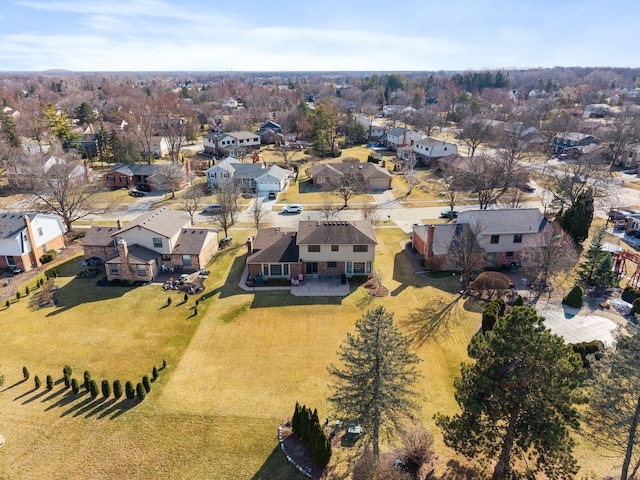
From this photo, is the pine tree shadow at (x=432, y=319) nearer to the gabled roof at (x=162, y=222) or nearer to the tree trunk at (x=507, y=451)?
the tree trunk at (x=507, y=451)

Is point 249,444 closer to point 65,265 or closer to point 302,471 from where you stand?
point 302,471

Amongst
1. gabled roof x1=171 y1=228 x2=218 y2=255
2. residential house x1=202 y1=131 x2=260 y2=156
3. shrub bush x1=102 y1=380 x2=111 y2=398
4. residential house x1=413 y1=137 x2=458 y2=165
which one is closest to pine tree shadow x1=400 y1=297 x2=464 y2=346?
shrub bush x1=102 y1=380 x2=111 y2=398

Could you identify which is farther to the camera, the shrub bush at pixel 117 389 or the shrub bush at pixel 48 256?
the shrub bush at pixel 48 256

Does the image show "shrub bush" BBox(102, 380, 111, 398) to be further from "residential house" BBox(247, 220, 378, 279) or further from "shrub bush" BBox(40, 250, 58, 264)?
"shrub bush" BBox(40, 250, 58, 264)

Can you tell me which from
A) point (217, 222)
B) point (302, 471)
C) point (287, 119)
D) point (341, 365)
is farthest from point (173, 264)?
point (287, 119)

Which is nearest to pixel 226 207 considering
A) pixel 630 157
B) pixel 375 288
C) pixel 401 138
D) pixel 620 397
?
pixel 375 288

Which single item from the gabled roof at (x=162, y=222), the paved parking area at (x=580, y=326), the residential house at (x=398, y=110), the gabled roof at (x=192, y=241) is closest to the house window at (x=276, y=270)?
the gabled roof at (x=192, y=241)
